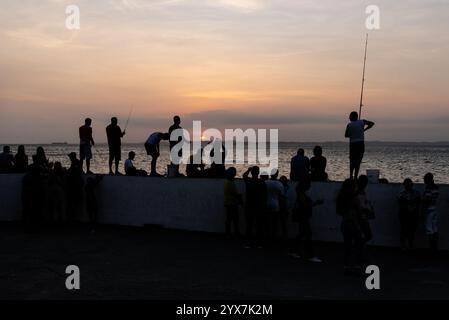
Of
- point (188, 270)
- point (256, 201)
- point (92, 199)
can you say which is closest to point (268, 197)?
point (256, 201)

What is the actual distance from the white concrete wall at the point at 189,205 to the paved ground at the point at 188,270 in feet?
1.66

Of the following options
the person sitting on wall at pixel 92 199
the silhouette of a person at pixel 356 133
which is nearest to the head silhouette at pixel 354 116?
the silhouette of a person at pixel 356 133

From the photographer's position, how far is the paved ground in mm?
8883

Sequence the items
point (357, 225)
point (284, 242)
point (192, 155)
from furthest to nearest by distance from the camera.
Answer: point (192, 155), point (284, 242), point (357, 225)

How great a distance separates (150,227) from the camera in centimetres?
1532

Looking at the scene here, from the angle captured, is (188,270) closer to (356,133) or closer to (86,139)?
(356,133)

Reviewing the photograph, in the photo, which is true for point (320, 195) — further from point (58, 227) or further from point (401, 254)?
point (58, 227)

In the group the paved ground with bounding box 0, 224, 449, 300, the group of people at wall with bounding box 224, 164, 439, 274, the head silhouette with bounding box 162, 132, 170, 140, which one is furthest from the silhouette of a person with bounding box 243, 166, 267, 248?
the head silhouette with bounding box 162, 132, 170, 140

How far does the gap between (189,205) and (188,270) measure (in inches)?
181

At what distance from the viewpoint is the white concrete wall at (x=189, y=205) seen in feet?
42.4

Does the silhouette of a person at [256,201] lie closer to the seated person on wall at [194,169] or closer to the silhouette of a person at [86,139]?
the seated person on wall at [194,169]

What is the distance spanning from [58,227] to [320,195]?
6.69 meters

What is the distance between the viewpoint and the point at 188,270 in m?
10.5
